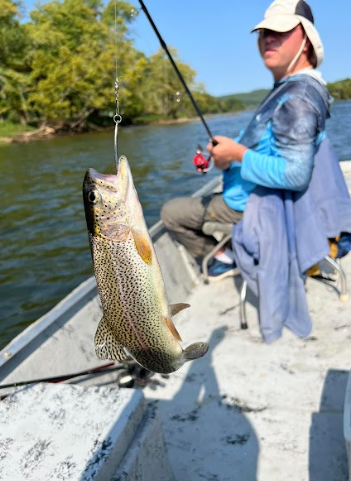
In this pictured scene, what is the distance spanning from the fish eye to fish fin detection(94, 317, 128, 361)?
1.60 feet

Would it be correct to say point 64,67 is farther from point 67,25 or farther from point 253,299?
point 253,299

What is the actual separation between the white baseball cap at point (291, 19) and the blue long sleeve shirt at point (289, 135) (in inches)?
9.8

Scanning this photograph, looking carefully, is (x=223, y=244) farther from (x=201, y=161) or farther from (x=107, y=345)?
(x=107, y=345)

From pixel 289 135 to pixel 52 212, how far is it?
28.6 ft

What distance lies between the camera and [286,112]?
109 inches

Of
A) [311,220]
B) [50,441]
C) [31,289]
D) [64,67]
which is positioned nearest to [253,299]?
[311,220]

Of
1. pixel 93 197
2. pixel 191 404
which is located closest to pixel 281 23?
pixel 93 197

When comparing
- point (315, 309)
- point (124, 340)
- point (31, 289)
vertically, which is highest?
point (124, 340)

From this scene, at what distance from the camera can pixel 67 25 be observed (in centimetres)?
4928

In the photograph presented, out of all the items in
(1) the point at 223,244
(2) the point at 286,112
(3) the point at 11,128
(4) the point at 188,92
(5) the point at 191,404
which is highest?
(3) the point at 11,128

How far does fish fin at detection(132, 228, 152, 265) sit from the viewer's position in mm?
1580

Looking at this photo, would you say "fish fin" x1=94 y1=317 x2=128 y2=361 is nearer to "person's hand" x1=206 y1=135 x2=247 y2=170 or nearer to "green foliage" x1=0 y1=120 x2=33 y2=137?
"person's hand" x1=206 y1=135 x2=247 y2=170

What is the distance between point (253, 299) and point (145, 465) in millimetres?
2501

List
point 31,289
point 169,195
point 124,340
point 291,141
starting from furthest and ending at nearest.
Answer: point 169,195
point 31,289
point 291,141
point 124,340
